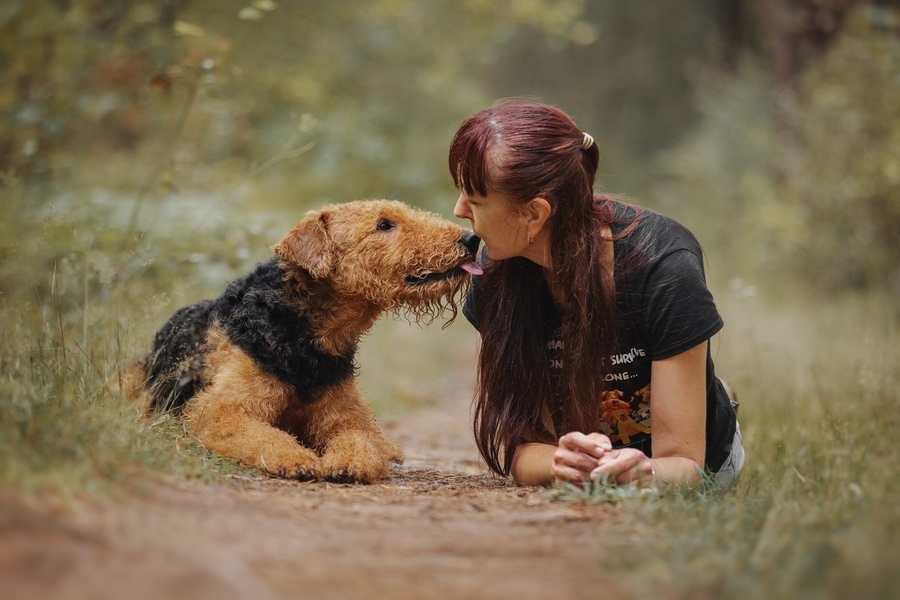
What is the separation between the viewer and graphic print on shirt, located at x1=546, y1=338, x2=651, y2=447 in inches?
137

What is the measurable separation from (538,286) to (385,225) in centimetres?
76

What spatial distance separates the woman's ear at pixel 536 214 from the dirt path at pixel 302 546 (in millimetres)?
1048

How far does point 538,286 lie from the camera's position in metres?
3.62

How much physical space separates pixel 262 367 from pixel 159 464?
788 millimetres

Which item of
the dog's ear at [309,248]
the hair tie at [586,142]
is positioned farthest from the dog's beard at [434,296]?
the hair tie at [586,142]

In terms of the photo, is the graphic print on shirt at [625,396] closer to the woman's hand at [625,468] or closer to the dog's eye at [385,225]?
the woman's hand at [625,468]

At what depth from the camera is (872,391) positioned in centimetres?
411

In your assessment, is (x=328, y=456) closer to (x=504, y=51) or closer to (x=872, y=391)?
(x=872, y=391)

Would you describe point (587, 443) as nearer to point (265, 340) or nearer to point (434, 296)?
point (434, 296)

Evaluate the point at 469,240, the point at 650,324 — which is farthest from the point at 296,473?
the point at 650,324

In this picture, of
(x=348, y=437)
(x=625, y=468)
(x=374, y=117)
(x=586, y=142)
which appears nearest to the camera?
(x=625, y=468)

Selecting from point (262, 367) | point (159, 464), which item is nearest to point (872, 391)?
point (262, 367)

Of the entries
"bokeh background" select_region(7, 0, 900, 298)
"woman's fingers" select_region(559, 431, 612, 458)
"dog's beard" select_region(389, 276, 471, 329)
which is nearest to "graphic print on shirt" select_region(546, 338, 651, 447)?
"woman's fingers" select_region(559, 431, 612, 458)

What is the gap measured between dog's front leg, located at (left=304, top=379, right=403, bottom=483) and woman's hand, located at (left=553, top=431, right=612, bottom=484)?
2.61 feet
